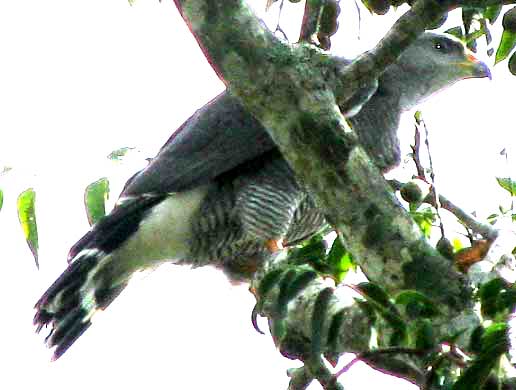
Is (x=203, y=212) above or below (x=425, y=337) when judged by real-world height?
below

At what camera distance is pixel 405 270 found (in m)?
2.69

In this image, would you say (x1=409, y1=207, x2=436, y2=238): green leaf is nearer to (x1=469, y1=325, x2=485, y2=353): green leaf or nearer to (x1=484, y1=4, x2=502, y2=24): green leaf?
(x1=484, y1=4, x2=502, y2=24): green leaf

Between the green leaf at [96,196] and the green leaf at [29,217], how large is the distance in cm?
22

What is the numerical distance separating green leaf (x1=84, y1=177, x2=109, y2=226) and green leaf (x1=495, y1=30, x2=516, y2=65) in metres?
1.28

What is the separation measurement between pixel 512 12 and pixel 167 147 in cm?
207

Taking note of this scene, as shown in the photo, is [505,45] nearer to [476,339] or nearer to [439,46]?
[476,339]

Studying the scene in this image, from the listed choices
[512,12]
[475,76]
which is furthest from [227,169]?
[512,12]

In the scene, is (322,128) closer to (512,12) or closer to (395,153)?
(512,12)

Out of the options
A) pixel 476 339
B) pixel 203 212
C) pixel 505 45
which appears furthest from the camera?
pixel 203 212

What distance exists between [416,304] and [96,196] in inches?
57.5

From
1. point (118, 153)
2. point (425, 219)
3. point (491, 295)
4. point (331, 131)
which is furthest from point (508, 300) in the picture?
point (118, 153)

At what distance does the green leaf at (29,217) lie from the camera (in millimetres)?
3182

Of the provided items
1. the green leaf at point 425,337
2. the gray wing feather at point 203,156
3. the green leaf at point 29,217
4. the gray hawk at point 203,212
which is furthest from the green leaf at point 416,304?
the gray wing feather at point 203,156

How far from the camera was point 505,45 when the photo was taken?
3219mm
